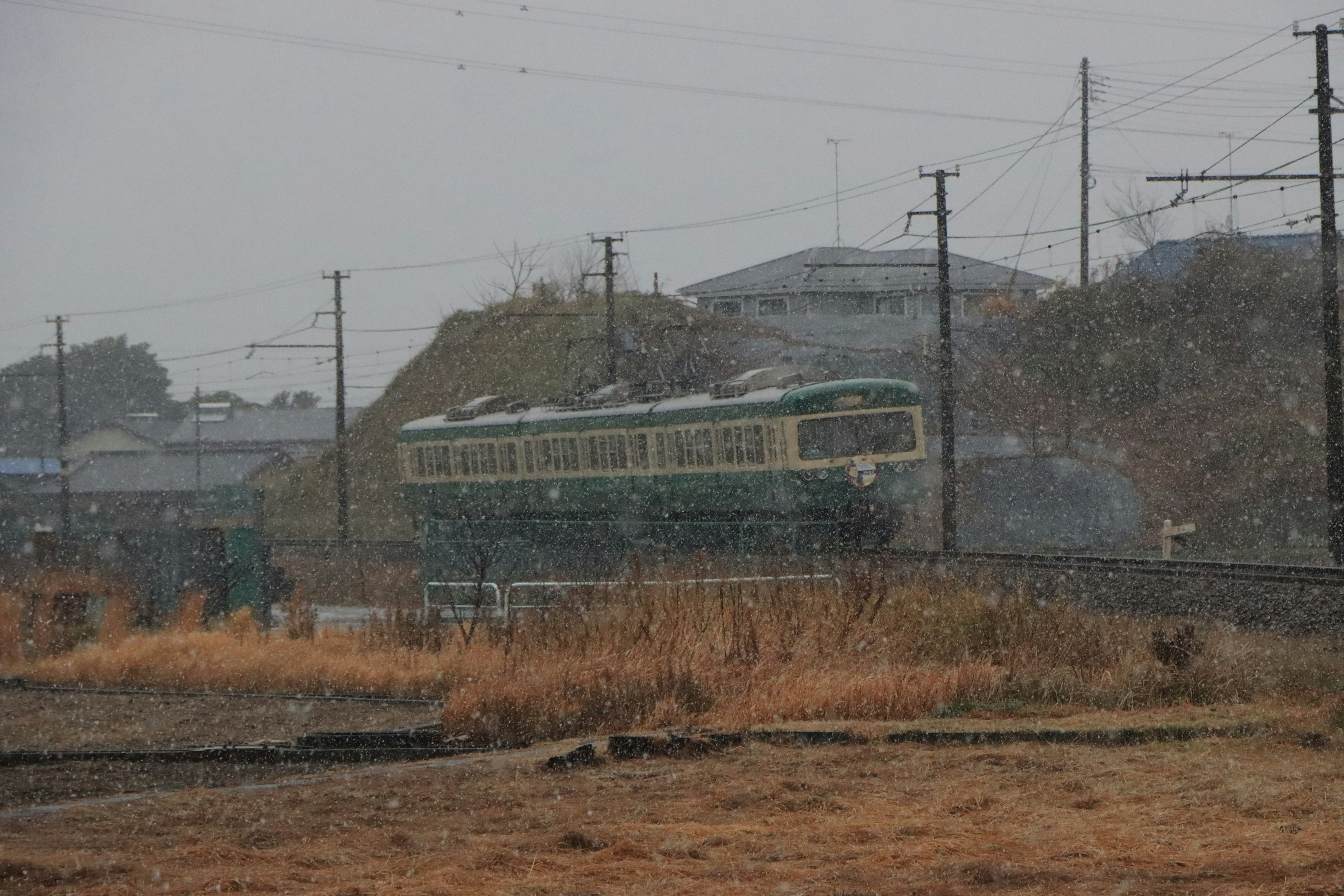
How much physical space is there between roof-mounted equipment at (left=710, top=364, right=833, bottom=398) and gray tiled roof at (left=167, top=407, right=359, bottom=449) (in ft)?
155

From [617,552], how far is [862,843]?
20.2m

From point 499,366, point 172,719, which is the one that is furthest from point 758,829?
point 499,366

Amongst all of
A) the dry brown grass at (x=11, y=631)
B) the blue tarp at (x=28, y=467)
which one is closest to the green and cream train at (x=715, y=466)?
the dry brown grass at (x=11, y=631)

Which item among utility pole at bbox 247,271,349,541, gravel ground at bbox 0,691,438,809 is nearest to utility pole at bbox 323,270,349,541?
utility pole at bbox 247,271,349,541

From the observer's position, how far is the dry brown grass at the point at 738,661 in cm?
1206

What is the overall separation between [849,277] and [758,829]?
58.1 m

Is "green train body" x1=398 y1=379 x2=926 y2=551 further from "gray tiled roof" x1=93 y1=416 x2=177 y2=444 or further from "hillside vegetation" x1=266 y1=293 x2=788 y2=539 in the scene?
"gray tiled roof" x1=93 y1=416 x2=177 y2=444

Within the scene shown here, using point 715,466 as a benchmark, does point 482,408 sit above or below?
above

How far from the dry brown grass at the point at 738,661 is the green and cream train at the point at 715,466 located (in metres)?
6.00

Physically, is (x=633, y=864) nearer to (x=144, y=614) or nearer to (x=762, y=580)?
(x=762, y=580)

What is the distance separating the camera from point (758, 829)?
24.2 ft

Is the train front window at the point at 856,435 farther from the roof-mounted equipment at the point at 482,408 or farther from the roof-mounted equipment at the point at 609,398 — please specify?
the roof-mounted equipment at the point at 482,408

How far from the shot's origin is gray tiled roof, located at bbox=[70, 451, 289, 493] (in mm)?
64250

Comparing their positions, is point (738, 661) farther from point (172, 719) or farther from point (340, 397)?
point (340, 397)
